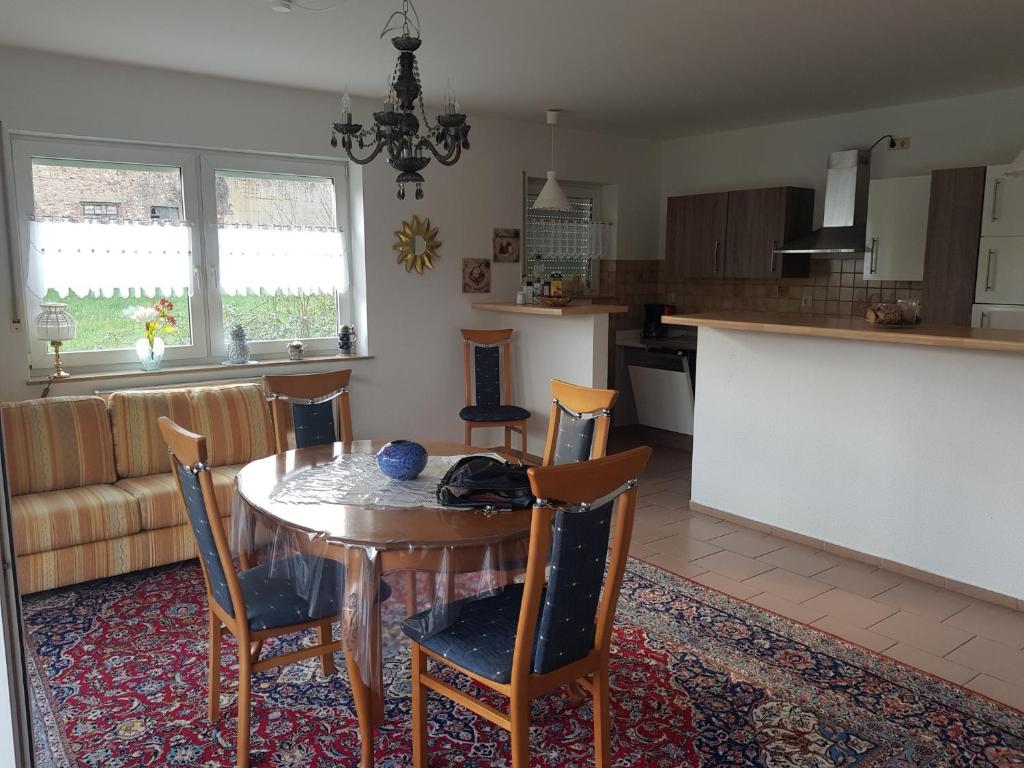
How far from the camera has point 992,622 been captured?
10.5 ft

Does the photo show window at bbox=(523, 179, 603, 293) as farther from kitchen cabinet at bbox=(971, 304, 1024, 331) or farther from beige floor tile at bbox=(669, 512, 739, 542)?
kitchen cabinet at bbox=(971, 304, 1024, 331)

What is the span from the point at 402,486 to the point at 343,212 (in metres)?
3.18

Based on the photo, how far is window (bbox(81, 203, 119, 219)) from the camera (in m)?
4.24

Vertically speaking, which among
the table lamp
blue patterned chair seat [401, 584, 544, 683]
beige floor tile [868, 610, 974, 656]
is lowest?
beige floor tile [868, 610, 974, 656]

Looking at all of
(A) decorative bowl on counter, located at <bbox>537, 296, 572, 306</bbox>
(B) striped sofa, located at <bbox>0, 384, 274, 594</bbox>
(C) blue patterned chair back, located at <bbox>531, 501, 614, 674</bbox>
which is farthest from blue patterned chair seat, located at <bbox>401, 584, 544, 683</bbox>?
(A) decorative bowl on counter, located at <bbox>537, 296, 572, 306</bbox>

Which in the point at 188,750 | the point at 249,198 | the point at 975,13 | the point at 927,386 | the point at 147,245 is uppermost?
the point at 975,13

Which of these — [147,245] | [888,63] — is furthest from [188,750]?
[888,63]

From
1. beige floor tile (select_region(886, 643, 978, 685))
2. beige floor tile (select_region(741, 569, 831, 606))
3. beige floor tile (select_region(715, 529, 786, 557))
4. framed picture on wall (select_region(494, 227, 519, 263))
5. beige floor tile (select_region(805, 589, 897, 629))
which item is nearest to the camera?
beige floor tile (select_region(886, 643, 978, 685))

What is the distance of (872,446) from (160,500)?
3.42m

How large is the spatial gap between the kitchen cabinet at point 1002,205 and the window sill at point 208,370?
12.7 ft

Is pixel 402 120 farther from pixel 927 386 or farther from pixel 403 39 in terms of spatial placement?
pixel 927 386

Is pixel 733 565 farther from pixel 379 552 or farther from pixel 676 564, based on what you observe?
pixel 379 552

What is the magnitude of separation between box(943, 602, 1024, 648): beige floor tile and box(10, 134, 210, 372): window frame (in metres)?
4.24

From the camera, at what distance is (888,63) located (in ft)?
13.5
